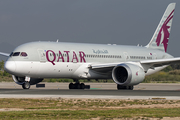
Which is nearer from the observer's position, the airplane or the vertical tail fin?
the airplane

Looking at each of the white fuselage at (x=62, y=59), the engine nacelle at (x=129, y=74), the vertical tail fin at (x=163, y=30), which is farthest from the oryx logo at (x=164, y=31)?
the engine nacelle at (x=129, y=74)

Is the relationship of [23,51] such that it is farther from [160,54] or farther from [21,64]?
[160,54]

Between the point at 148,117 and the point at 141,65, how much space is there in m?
17.9

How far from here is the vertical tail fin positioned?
37531 millimetres

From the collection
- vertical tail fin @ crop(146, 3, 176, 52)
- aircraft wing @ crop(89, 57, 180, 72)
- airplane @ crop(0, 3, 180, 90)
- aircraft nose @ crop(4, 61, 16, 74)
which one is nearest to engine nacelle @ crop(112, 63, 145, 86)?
airplane @ crop(0, 3, 180, 90)

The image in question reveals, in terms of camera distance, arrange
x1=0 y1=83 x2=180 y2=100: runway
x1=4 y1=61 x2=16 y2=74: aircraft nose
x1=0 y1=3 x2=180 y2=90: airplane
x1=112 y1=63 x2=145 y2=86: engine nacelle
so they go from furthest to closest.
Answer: x1=112 y1=63 x2=145 y2=86: engine nacelle → x1=0 y1=3 x2=180 y2=90: airplane → x1=4 y1=61 x2=16 y2=74: aircraft nose → x1=0 y1=83 x2=180 y2=100: runway

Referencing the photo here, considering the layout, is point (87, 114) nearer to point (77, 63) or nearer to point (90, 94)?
point (90, 94)

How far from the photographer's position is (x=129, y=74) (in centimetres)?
2639

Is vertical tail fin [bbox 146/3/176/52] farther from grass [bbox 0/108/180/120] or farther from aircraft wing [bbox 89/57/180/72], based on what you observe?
grass [bbox 0/108/180/120]

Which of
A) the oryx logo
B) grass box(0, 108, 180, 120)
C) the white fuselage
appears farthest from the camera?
the oryx logo

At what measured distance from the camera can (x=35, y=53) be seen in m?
26.6

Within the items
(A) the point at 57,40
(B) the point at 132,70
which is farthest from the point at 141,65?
(A) the point at 57,40

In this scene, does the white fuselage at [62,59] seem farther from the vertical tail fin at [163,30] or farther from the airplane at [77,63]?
the vertical tail fin at [163,30]

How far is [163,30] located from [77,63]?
43.5ft
